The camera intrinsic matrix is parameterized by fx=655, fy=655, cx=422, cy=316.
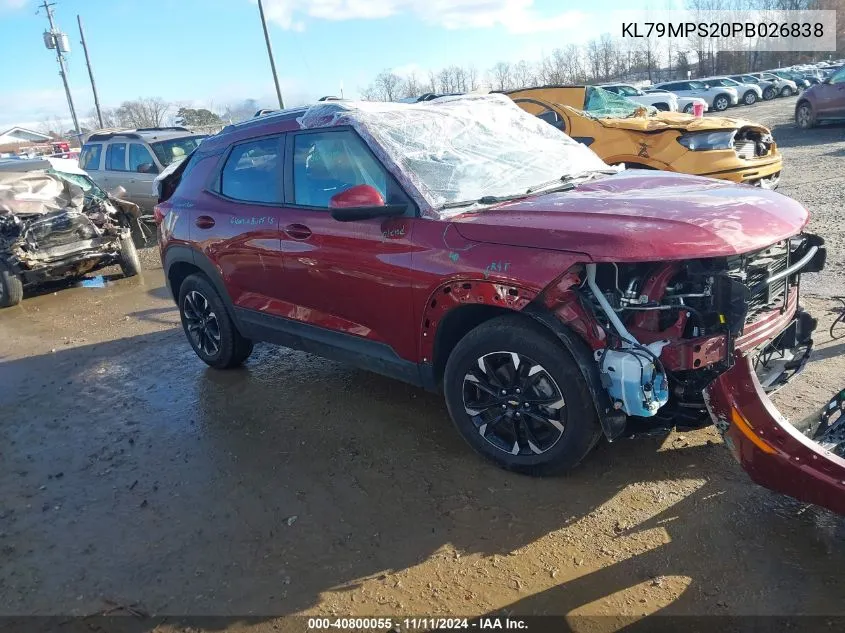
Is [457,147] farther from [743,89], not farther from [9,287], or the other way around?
[743,89]

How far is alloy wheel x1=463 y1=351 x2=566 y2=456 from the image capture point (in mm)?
3143

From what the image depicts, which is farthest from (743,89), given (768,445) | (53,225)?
(768,445)

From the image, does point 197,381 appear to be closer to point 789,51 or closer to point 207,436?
point 207,436

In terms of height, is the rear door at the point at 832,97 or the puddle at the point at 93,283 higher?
the rear door at the point at 832,97

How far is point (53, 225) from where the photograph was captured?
29.0 ft

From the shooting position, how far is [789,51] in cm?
5388

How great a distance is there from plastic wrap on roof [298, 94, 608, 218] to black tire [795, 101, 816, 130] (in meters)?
15.6

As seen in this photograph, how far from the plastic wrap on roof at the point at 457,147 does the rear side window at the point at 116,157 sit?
9.97 meters

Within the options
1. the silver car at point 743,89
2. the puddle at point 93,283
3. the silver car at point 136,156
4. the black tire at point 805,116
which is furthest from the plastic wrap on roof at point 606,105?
the silver car at point 743,89

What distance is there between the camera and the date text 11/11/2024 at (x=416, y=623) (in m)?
2.51

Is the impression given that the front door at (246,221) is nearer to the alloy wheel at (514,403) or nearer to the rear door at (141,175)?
the alloy wheel at (514,403)

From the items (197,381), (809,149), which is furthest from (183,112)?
(197,381)

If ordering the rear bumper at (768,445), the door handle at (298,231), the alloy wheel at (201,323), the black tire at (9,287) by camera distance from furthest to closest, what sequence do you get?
1. the black tire at (9,287)
2. the alloy wheel at (201,323)
3. the door handle at (298,231)
4. the rear bumper at (768,445)

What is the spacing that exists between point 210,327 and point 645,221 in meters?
→ 3.67
